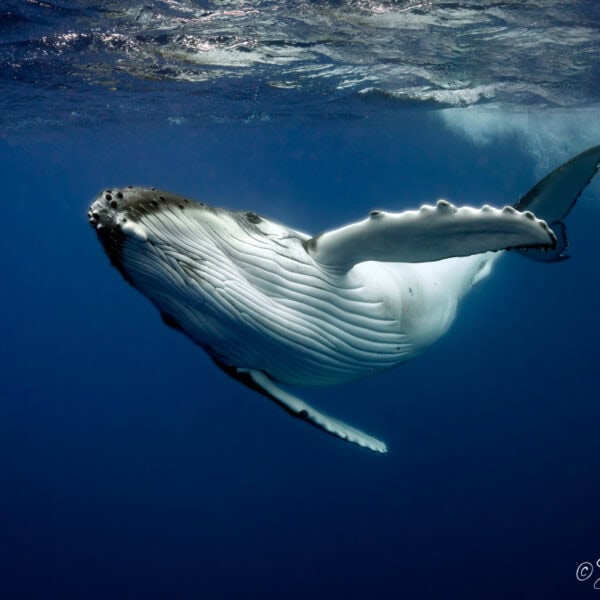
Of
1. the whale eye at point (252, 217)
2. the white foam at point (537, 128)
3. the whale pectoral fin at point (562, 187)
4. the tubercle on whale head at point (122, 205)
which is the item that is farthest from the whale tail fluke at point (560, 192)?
the white foam at point (537, 128)

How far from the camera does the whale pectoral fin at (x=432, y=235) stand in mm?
3207

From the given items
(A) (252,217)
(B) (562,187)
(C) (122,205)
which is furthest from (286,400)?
(B) (562,187)

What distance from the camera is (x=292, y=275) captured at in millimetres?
3906

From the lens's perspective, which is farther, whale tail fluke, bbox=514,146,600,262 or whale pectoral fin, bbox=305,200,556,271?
whale tail fluke, bbox=514,146,600,262

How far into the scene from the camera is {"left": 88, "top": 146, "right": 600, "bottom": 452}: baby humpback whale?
310 cm

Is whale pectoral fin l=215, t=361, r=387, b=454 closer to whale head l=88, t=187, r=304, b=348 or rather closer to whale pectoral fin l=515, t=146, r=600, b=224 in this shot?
whale head l=88, t=187, r=304, b=348

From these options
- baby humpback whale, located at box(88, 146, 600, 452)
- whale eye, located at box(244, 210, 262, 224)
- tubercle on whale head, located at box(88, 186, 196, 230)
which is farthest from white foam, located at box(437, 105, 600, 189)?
tubercle on whale head, located at box(88, 186, 196, 230)

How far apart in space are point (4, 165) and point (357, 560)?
44581 mm

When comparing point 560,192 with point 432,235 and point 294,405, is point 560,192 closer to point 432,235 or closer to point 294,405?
point 432,235

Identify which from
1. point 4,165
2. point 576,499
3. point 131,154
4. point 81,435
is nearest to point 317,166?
point 131,154

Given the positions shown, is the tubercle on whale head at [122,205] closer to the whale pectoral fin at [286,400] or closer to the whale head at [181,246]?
the whale head at [181,246]

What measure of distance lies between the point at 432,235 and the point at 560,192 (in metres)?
3.74

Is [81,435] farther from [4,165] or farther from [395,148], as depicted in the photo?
[395,148]

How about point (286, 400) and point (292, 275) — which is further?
point (286, 400)
